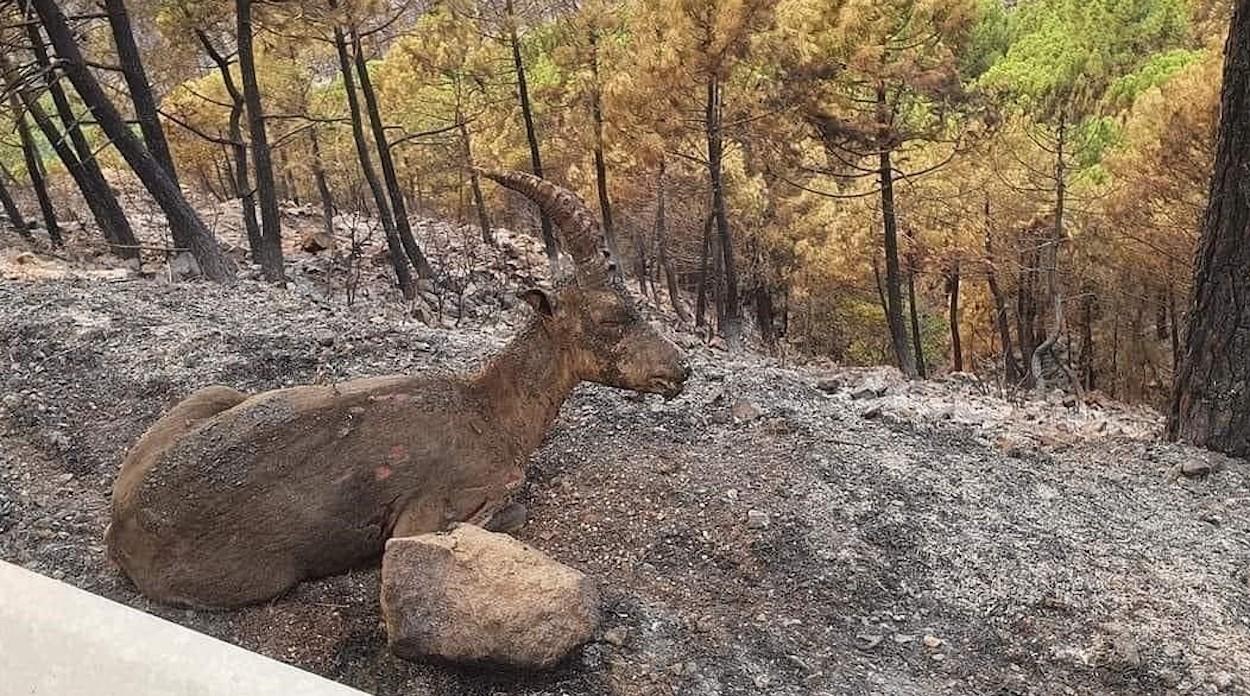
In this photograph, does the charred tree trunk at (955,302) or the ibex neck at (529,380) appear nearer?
the ibex neck at (529,380)

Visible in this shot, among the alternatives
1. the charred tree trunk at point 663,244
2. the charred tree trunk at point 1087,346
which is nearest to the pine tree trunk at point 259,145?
the charred tree trunk at point 663,244

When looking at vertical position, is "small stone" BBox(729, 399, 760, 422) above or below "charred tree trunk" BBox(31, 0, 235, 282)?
below

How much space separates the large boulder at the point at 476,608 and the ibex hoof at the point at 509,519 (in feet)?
3.32

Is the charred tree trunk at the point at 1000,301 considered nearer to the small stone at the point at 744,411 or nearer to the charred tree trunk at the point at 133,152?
the small stone at the point at 744,411

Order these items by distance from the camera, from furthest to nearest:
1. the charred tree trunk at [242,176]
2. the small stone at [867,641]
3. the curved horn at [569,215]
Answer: the charred tree trunk at [242,176] < the curved horn at [569,215] < the small stone at [867,641]

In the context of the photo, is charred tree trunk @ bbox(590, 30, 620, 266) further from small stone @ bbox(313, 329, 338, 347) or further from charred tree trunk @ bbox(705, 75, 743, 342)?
small stone @ bbox(313, 329, 338, 347)

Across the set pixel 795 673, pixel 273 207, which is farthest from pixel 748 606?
pixel 273 207

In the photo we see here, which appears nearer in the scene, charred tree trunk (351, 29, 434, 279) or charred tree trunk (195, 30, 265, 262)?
charred tree trunk (195, 30, 265, 262)

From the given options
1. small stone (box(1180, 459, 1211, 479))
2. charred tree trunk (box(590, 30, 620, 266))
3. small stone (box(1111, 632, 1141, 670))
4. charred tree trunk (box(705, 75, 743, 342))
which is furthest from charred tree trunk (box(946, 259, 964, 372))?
small stone (box(1111, 632, 1141, 670))

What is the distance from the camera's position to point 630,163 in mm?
20781

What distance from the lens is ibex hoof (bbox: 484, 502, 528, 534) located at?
4715 millimetres

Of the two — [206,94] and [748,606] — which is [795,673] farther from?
[206,94]

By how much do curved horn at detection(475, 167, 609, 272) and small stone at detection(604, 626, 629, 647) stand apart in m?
1.79

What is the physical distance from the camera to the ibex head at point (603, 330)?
4.71m
